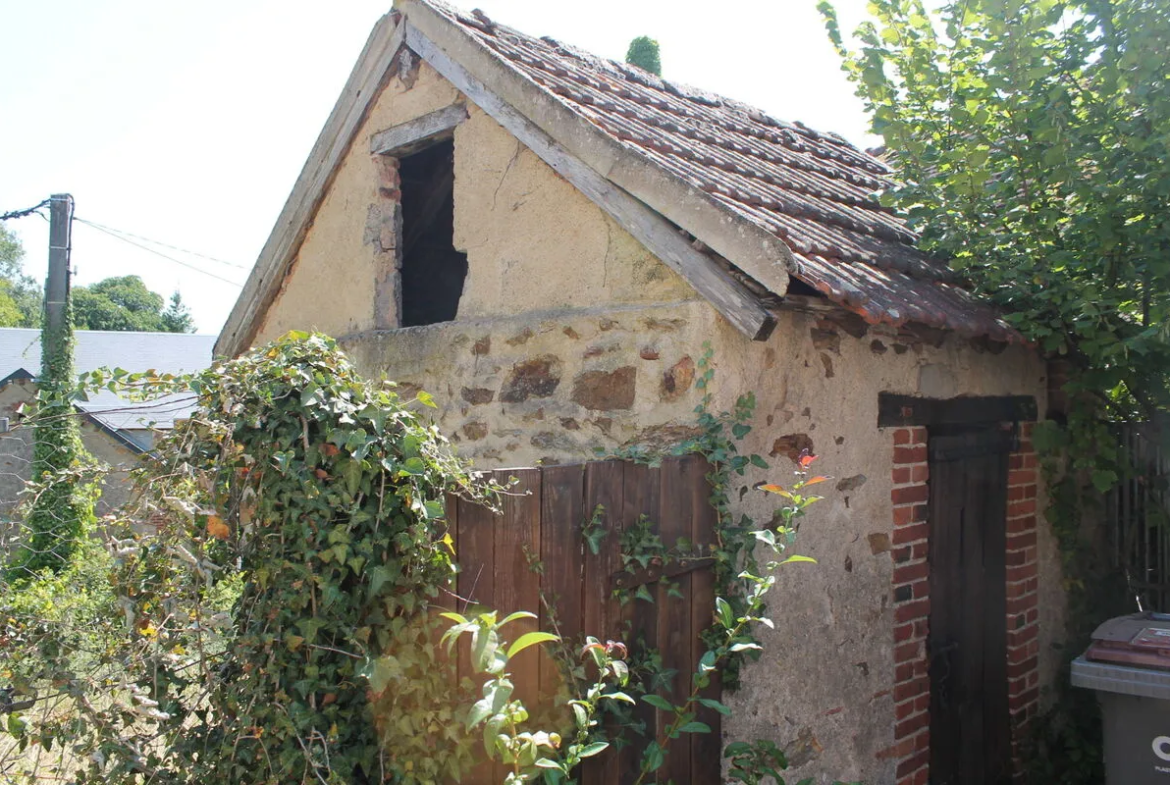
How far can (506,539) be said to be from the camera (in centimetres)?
258

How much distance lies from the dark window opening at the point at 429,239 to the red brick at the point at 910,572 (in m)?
3.06

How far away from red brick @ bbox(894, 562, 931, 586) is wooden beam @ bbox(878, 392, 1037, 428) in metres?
0.66

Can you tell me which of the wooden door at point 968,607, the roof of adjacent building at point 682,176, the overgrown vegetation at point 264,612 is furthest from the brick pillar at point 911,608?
the overgrown vegetation at point 264,612

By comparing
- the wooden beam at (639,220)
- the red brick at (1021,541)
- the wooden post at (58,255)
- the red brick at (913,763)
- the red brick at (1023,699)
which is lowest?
the red brick at (913,763)

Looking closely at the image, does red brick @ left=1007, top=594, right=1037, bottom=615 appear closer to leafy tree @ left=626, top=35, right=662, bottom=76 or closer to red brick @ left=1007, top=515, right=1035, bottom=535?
red brick @ left=1007, top=515, right=1035, bottom=535

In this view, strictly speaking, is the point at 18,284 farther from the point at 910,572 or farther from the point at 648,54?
the point at 910,572

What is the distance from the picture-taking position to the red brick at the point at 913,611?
405 cm

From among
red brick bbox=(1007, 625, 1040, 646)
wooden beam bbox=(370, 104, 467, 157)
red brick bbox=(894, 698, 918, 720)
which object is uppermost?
wooden beam bbox=(370, 104, 467, 157)

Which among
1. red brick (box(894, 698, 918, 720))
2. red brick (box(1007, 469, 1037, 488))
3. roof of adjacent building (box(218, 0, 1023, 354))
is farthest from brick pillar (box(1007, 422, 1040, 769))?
roof of adjacent building (box(218, 0, 1023, 354))

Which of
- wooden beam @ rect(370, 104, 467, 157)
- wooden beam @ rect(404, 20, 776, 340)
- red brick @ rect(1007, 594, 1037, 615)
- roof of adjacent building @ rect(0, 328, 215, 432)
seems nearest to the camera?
wooden beam @ rect(404, 20, 776, 340)

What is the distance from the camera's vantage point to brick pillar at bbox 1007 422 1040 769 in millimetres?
4855

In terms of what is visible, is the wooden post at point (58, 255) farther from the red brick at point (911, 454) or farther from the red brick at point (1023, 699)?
the red brick at point (1023, 699)

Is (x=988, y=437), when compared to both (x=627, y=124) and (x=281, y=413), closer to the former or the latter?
(x=627, y=124)

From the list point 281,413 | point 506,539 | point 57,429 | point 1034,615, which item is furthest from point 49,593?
point 57,429
